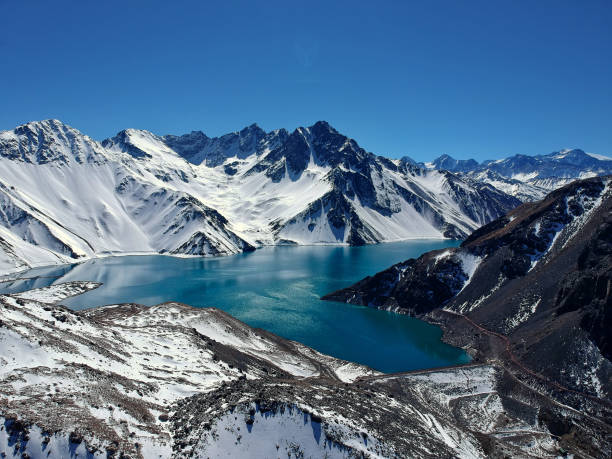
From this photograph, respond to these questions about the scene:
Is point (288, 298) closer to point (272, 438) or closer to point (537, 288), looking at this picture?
point (537, 288)

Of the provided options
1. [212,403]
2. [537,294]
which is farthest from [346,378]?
[537,294]

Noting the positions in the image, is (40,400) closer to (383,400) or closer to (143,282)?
(383,400)

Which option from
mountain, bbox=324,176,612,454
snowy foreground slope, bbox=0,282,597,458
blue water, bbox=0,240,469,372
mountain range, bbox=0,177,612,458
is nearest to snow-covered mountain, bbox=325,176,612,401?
mountain, bbox=324,176,612,454

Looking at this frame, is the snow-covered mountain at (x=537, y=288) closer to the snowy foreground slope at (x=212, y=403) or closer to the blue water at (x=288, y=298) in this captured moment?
the blue water at (x=288, y=298)

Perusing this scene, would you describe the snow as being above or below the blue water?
above

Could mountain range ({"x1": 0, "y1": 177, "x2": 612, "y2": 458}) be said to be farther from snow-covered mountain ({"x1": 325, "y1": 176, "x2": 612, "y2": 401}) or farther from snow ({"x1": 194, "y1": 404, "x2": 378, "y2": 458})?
snow-covered mountain ({"x1": 325, "y1": 176, "x2": 612, "y2": 401})

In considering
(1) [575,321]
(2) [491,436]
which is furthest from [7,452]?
(1) [575,321]
